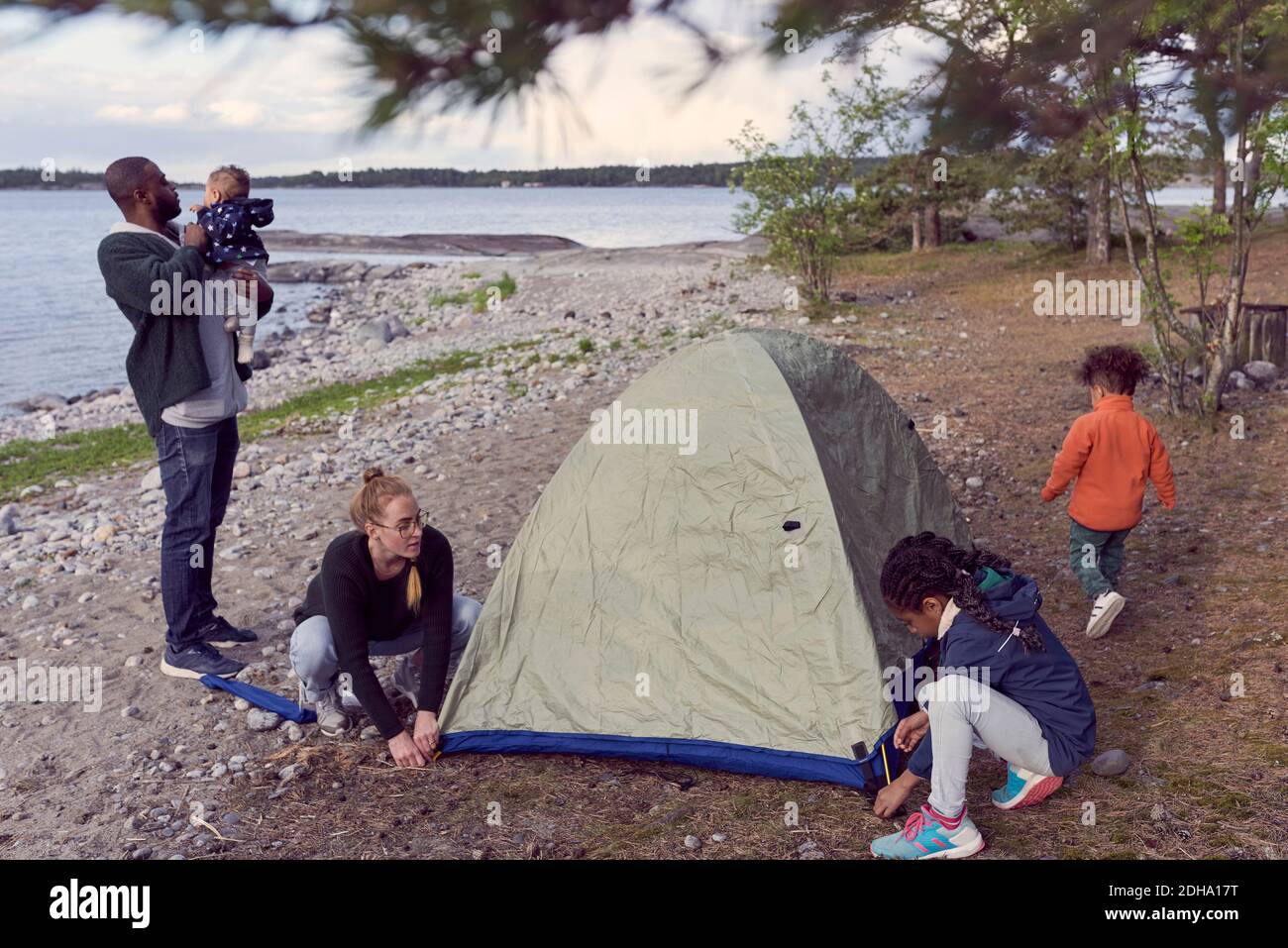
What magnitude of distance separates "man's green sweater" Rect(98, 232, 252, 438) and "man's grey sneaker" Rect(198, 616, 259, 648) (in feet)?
3.64

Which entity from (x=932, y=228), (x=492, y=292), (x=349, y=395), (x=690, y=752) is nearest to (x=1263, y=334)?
(x=690, y=752)

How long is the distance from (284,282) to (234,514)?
108 feet

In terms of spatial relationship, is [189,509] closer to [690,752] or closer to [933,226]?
[690,752]

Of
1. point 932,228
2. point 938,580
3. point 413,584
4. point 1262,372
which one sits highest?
point 932,228

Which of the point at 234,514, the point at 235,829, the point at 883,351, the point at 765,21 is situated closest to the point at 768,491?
the point at 765,21

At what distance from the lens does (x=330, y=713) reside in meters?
5.03

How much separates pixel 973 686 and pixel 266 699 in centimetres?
328

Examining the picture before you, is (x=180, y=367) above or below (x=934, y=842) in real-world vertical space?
above

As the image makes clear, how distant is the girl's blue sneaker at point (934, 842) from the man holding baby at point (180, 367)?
11.1ft

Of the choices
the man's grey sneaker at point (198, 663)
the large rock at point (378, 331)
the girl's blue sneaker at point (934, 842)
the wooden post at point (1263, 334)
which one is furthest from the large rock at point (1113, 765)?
the large rock at point (378, 331)

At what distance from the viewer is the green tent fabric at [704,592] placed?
459cm

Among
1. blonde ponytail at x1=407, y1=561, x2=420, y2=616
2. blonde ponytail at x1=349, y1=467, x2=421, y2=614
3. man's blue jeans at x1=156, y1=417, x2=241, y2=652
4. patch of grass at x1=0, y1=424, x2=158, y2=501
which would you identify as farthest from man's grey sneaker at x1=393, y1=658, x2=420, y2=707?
patch of grass at x1=0, y1=424, x2=158, y2=501

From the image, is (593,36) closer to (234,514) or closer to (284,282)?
(234,514)

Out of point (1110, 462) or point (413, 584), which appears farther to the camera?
point (1110, 462)
